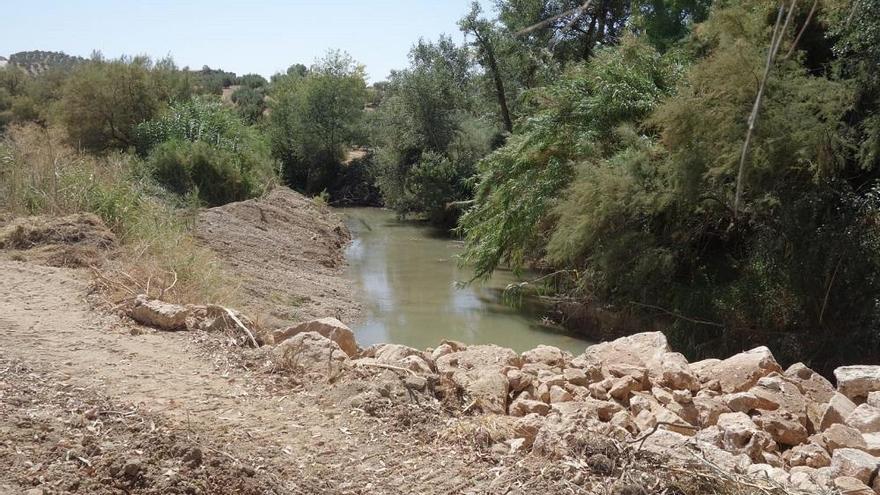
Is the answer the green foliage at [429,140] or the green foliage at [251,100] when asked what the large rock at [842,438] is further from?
the green foliage at [251,100]

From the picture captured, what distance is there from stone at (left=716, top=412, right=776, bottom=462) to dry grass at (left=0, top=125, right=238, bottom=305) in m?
5.78

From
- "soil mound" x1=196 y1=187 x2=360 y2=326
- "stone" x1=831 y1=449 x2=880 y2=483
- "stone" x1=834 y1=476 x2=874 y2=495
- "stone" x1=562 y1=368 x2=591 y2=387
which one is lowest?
"soil mound" x1=196 y1=187 x2=360 y2=326

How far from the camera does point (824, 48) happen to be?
42.3 ft

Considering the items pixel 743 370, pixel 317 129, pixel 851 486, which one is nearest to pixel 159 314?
pixel 743 370

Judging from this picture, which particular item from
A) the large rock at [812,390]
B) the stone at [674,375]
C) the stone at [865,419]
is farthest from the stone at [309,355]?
the stone at [865,419]

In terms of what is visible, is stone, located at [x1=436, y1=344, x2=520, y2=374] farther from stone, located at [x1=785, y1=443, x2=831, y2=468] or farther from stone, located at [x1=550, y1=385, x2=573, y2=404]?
stone, located at [x1=785, y1=443, x2=831, y2=468]

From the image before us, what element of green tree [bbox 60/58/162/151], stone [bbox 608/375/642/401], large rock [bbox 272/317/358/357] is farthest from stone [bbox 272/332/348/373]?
green tree [bbox 60/58/162/151]

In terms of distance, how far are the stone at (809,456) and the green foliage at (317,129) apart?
1282 inches

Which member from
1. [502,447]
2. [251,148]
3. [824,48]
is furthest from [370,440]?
[251,148]

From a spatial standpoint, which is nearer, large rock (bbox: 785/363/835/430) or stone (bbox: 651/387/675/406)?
large rock (bbox: 785/363/835/430)

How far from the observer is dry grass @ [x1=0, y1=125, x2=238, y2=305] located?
30.0ft

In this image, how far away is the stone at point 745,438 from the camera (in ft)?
16.9

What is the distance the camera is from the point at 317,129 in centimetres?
3650

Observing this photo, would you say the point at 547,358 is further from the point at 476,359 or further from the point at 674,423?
the point at 674,423
